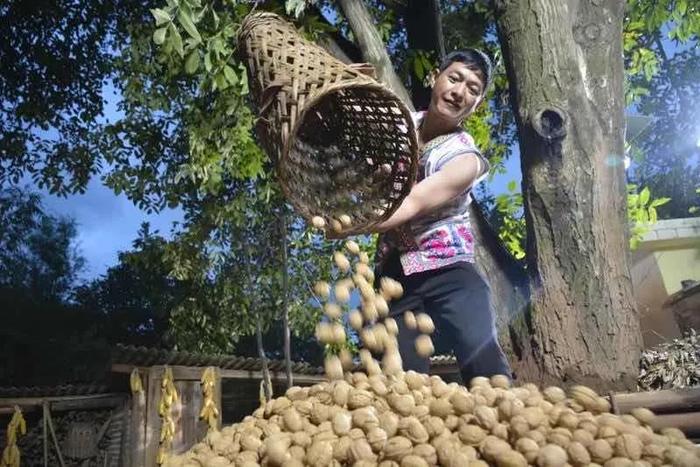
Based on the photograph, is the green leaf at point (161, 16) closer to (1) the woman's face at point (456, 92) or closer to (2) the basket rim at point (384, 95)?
(2) the basket rim at point (384, 95)

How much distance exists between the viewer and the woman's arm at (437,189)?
2.05 metres

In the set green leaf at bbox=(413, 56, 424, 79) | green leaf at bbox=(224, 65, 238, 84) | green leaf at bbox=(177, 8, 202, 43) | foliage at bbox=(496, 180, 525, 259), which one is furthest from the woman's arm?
foliage at bbox=(496, 180, 525, 259)

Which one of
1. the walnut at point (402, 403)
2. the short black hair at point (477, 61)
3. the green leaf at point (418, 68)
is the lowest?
the walnut at point (402, 403)

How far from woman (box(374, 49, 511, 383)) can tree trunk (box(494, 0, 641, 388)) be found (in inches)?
15.5

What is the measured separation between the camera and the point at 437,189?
2090 mm

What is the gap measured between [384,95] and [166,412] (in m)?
4.36

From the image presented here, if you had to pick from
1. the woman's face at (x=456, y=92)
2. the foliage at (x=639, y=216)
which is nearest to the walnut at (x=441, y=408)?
the woman's face at (x=456, y=92)

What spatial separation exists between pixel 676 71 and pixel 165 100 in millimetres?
7439

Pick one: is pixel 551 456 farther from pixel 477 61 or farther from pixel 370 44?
pixel 370 44

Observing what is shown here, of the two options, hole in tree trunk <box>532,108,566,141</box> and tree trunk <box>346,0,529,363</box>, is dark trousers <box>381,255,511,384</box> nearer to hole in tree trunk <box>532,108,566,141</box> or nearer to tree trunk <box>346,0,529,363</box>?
tree trunk <box>346,0,529,363</box>

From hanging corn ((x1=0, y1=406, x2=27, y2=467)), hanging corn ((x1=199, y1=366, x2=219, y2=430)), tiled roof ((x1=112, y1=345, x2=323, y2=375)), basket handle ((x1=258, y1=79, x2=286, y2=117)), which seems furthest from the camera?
hanging corn ((x1=199, y1=366, x2=219, y2=430))

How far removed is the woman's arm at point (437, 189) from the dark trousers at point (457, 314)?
0.86 feet

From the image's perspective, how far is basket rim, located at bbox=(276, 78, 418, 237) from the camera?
168 cm

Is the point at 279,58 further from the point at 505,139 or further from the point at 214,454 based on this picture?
the point at 505,139
